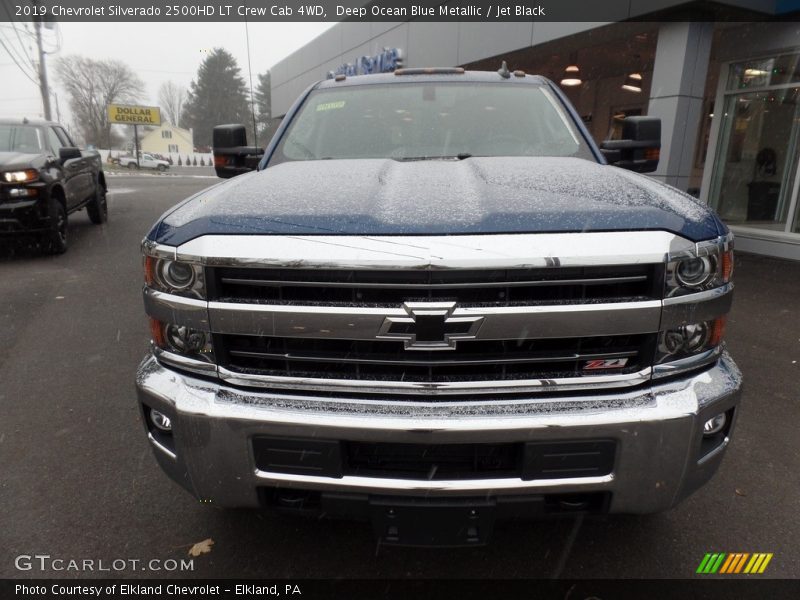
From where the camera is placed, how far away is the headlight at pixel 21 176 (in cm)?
679

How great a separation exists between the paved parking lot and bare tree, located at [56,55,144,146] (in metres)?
72.8

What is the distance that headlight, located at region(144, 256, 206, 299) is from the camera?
1731 mm

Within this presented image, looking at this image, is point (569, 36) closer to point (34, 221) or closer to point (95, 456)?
point (34, 221)

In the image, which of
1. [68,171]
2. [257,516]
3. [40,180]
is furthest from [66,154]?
[257,516]

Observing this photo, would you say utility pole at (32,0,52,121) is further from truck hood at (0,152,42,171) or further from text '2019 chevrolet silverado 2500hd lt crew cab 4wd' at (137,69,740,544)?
text '2019 chevrolet silverado 2500hd lt crew cab 4wd' at (137,69,740,544)

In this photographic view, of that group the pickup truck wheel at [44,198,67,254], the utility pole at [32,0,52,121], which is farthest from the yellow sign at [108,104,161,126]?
the pickup truck wheel at [44,198,67,254]

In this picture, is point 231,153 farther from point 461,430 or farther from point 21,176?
point 21,176

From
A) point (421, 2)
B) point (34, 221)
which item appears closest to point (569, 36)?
point (421, 2)

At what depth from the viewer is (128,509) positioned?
8.16 feet

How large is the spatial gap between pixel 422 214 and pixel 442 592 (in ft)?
4.58

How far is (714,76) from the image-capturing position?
41.1ft

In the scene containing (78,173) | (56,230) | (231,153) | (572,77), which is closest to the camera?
(231,153)

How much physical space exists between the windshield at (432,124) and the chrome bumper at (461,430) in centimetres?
153

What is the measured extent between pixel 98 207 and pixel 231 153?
27.8ft
